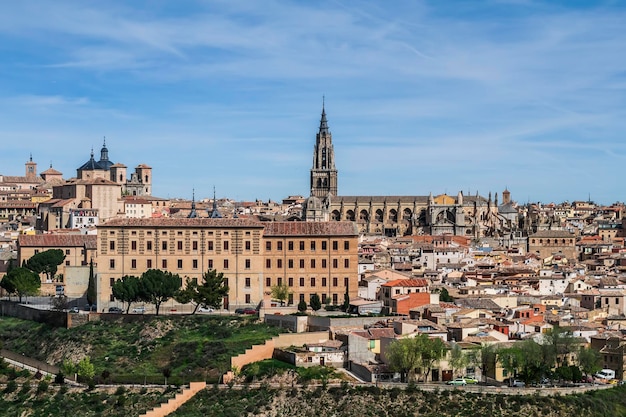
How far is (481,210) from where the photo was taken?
13962 cm

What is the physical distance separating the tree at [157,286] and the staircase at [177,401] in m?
11.1

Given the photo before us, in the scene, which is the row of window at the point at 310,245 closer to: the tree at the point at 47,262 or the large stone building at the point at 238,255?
the large stone building at the point at 238,255

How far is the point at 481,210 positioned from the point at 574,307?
240 feet

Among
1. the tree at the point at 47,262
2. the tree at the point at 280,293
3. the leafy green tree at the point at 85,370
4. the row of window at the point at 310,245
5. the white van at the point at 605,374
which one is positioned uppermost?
the row of window at the point at 310,245

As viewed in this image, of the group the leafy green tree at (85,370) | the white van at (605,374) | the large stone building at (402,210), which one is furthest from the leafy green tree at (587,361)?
the large stone building at (402,210)

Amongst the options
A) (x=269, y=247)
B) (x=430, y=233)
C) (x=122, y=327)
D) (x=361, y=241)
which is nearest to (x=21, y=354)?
(x=122, y=327)

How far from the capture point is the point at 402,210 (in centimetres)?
14075

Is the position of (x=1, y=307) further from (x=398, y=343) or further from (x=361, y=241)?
(x=361, y=241)

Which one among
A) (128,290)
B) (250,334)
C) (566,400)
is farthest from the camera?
(128,290)

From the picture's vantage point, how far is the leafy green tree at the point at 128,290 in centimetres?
5906

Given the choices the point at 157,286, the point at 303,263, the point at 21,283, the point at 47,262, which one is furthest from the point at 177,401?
the point at 47,262

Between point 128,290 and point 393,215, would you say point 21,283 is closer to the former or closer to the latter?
point 128,290

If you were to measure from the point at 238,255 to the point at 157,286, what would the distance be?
18.8 feet

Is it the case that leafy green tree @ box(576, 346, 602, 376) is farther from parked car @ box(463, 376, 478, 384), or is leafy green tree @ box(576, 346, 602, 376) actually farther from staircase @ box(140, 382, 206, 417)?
staircase @ box(140, 382, 206, 417)
